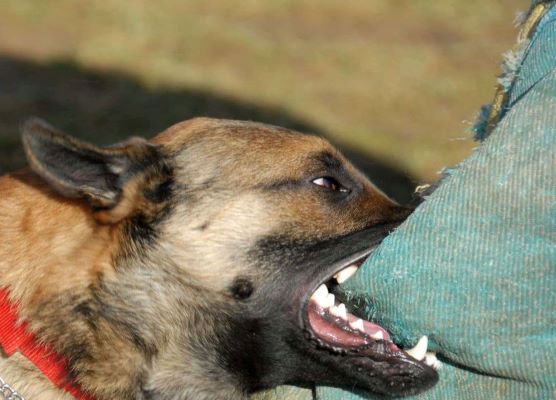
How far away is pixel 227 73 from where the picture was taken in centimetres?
1127

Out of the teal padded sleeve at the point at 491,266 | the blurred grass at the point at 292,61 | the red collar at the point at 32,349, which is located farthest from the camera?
the blurred grass at the point at 292,61

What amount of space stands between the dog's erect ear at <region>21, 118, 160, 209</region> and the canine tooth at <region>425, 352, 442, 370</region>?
132 centimetres

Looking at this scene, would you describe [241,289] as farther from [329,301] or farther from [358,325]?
[358,325]

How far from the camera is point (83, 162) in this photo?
3488 mm

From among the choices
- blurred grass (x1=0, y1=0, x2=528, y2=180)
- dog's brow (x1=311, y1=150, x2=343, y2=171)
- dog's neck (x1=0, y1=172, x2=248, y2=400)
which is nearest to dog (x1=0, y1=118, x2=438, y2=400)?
dog's neck (x1=0, y1=172, x2=248, y2=400)

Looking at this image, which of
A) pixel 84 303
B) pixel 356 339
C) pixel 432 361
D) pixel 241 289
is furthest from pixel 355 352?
pixel 84 303

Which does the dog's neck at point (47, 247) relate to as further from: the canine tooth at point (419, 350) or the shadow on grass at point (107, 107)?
the shadow on grass at point (107, 107)

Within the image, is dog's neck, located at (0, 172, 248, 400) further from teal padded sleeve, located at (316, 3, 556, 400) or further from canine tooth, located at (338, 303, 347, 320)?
teal padded sleeve, located at (316, 3, 556, 400)

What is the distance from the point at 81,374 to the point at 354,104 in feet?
26.0

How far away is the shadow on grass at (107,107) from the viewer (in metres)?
9.08

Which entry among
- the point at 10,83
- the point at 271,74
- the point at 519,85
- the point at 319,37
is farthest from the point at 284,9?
the point at 519,85

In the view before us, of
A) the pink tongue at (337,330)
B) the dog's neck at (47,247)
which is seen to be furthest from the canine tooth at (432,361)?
the dog's neck at (47,247)

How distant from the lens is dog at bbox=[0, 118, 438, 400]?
3.54 metres

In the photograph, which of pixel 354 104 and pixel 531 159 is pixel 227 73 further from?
pixel 531 159
